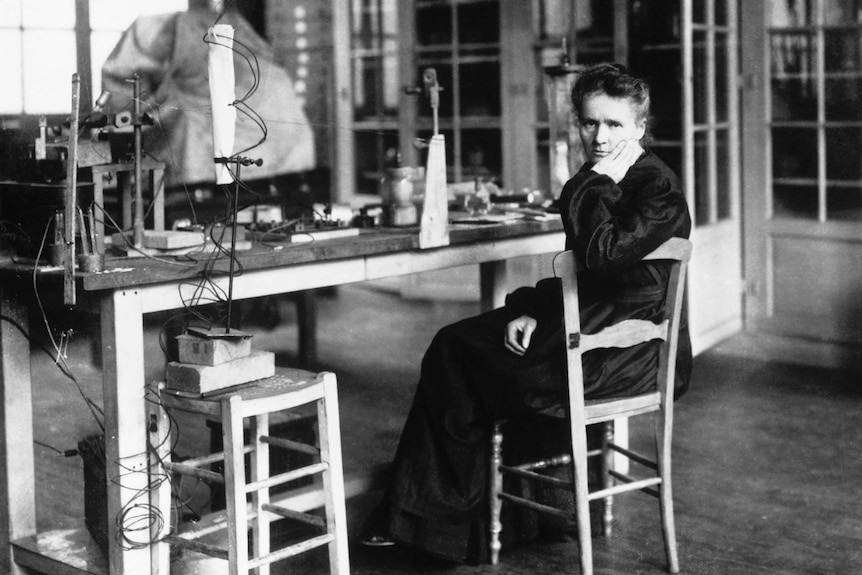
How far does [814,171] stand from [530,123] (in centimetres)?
174

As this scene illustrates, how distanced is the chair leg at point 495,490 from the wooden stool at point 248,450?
577mm

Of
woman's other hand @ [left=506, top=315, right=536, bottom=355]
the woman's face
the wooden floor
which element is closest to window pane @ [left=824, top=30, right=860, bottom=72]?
the wooden floor

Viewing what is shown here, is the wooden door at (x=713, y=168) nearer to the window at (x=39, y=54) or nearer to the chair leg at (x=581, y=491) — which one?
the chair leg at (x=581, y=491)

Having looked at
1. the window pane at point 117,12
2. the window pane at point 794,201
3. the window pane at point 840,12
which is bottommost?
the window pane at point 794,201

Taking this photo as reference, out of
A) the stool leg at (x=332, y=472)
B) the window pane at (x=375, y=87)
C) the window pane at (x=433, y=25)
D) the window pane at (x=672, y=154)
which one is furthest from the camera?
the window pane at (x=375, y=87)

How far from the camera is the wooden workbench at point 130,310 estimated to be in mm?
2764

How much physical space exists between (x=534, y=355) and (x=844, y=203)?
353 cm

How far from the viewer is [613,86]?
124 inches

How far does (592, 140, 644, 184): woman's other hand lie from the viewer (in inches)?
122

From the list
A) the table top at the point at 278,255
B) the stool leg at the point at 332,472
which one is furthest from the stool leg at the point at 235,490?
the table top at the point at 278,255

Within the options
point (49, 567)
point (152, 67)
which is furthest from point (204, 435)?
point (152, 67)

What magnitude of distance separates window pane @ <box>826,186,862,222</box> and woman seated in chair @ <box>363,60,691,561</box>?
10.4 feet

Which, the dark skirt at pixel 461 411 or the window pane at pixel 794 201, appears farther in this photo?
the window pane at pixel 794 201

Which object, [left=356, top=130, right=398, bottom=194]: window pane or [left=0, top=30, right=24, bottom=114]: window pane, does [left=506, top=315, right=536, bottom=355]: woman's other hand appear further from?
[left=356, top=130, right=398, bottom=194]: window pane
